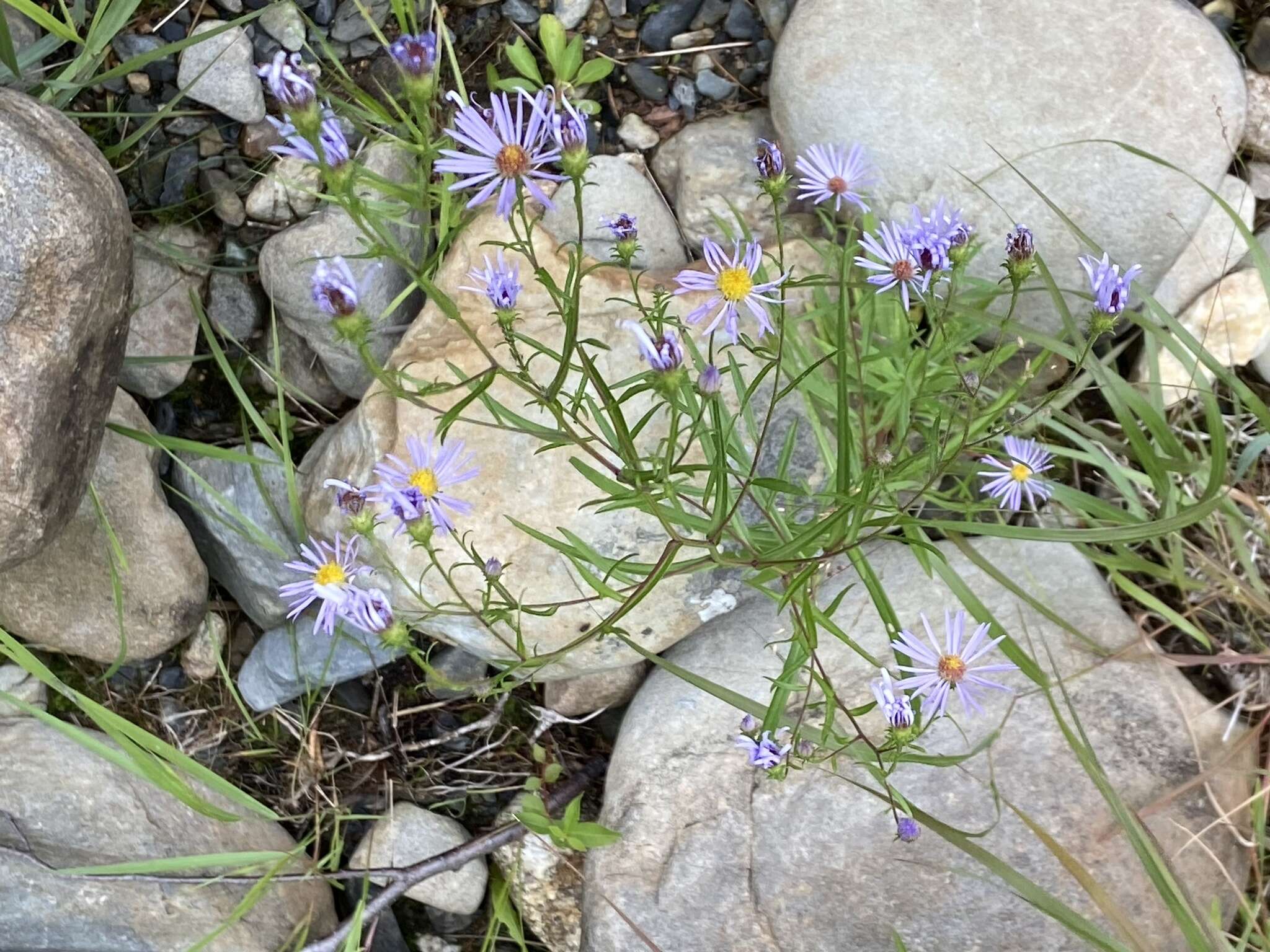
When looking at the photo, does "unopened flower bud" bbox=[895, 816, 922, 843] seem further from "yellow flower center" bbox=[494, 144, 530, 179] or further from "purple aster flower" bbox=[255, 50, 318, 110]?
"purple aster flower" bbox=[255, 50, 318, 110]

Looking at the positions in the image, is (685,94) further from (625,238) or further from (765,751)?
(765,751)

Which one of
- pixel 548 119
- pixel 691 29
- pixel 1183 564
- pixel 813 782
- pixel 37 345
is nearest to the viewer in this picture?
pixel 548 119

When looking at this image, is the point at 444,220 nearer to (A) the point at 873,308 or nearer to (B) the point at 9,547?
(A) the point at 873,308

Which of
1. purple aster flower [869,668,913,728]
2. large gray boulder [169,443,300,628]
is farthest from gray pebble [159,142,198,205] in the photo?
purple aster flower [869,668,913,728]

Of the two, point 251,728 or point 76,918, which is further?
point 251,728

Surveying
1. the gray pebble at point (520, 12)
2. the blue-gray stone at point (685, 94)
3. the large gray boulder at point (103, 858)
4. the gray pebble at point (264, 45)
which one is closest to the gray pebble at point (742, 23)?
the blue-gray stone at point (685, 94)

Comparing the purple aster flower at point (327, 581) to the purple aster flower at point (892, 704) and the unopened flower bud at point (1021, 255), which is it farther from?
the unopened flower bud at point (1021, 255)

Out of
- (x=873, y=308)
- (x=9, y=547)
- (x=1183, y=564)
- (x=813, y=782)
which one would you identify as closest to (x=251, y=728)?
(x=9, y=547)
